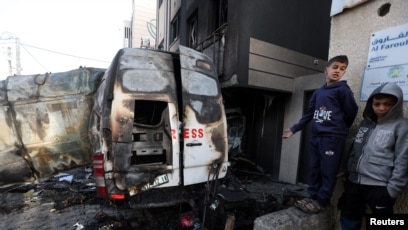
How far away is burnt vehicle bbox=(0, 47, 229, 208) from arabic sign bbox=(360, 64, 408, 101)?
1.94 metres

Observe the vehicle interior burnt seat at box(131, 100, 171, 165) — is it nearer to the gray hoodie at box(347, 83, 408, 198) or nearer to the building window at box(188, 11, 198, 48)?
the gray hoodie at box(347, 83, 408, 198)

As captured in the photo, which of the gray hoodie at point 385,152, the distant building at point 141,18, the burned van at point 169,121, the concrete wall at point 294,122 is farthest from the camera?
the distant building at point 141,18

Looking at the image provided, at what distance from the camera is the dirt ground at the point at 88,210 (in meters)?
3.66

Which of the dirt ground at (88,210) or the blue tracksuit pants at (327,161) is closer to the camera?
the blue tracksuit pants at (327,161)

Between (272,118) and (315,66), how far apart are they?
213 cm

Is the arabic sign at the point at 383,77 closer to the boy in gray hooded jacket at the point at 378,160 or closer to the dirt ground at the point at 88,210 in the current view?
the boy in gray hooded jacket at the point at 378,160

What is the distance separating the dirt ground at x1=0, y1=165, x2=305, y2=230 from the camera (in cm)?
366

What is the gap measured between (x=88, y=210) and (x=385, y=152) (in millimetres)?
4713

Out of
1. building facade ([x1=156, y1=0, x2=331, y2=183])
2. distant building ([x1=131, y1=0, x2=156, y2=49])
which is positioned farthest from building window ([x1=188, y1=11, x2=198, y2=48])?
distant building ([x1=131, y1=0, x2=156, y2=49])

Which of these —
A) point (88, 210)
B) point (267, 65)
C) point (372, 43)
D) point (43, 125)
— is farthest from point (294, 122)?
point (43, 125)

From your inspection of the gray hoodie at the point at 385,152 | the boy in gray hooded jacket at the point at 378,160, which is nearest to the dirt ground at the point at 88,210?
the boy in gray hooded jacket at the point at 378,160

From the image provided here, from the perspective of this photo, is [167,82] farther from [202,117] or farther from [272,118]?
[272,118]

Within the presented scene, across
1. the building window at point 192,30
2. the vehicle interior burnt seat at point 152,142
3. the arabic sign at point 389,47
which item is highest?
the building window at point 192,30

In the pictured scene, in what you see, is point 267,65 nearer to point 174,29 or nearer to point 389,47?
point 389,47
